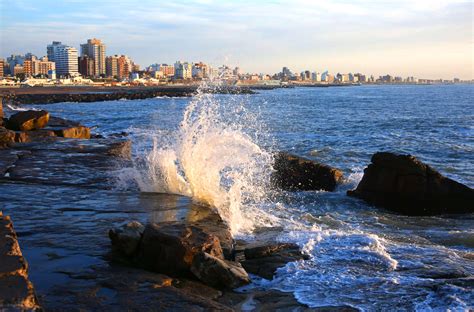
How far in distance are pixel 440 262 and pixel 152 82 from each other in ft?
558

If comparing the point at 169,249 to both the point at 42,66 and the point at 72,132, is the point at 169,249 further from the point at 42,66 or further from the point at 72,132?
the point at 42,66

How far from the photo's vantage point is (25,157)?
1173 cm

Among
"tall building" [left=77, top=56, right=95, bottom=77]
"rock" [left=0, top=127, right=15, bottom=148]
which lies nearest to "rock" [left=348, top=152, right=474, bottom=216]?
"rock" [left=0, top=127, right=15, bottom=148]

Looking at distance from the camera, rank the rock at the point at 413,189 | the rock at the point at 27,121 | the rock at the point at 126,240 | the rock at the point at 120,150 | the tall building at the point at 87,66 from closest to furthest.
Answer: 1. the rock at the point at 126,240
2. the rock at the point at 413,189
3. the rock at the point at 120,150
4. the rock at the point at 27,121
5. the tall building at the point at 87,66

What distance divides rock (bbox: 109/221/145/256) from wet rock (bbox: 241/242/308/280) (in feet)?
4.21

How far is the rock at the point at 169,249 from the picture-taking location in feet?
16.6

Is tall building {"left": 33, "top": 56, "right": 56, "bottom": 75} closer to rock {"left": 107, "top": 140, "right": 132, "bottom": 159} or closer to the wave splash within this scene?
rock {"left": 107, "top": 140, "right": 132, "bottom": 159}

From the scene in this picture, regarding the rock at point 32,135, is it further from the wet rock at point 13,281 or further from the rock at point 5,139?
the wet rock at point 13,281

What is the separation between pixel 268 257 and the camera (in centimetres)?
614

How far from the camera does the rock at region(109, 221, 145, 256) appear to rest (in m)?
5.28

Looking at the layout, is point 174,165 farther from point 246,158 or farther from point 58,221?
point 58,221

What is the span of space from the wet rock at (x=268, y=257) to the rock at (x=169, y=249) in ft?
2.01

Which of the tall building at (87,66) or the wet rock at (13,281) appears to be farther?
the tall building at (87,66)

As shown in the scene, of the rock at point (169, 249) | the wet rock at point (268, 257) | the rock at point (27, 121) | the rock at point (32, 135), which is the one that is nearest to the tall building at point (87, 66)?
the rock at point (27, 121)
